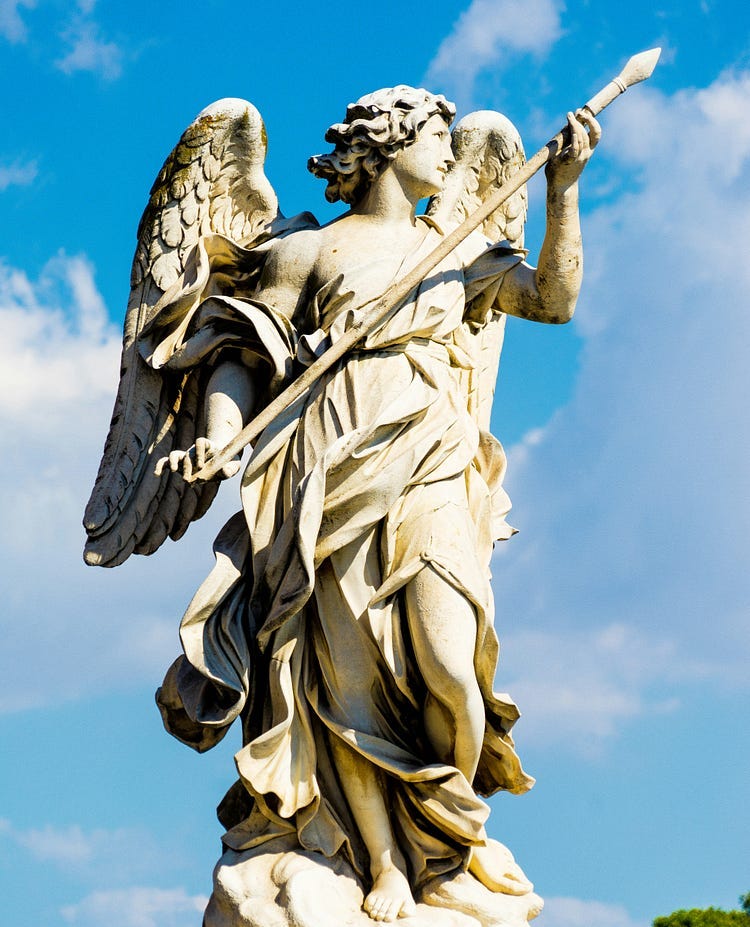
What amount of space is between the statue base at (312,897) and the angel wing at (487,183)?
250cm

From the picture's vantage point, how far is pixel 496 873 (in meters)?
8.06

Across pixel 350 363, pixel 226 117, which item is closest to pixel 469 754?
pixel 350 363

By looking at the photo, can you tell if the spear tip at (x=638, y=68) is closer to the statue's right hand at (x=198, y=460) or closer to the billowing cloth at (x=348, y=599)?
the billowing cloth at (x=348, y=599)

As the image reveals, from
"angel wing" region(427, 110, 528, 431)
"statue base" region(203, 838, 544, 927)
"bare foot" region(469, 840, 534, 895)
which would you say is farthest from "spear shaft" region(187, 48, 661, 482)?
"bare foot" region(469, 840, 534, 895)

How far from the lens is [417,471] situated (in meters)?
8.07

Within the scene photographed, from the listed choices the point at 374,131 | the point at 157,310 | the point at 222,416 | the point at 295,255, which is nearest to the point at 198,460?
the point at 222,416

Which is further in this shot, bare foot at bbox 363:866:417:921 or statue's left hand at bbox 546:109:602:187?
statue's left hand at bbox 546:109:602:187

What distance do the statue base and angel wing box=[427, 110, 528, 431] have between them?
8.21 feet

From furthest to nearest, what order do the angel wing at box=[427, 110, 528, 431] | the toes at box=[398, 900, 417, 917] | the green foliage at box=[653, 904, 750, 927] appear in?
1. the green foliage at box=[653, 904, 750, 927]
2. the angel wing at box=[427, 110, 528, 431]
3. the toes at box=[398, 900, 417, 917]

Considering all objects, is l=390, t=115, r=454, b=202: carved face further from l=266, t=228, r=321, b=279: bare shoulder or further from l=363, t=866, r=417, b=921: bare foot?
l=363, t=866, r=417, b=921: bare foot

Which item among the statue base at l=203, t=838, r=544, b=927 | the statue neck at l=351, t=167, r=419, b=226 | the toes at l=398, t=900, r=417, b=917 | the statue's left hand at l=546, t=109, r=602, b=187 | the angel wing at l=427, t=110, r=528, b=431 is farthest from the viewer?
the angel wing at l=427, t=110, r=528, b=431

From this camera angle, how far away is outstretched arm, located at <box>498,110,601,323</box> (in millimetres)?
8047

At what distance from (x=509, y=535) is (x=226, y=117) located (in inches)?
94.9

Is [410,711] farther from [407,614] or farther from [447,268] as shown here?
[447,268]
